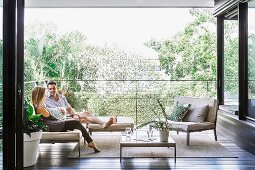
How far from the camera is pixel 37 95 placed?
192 inches

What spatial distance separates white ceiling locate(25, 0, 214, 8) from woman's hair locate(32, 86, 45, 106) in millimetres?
2582

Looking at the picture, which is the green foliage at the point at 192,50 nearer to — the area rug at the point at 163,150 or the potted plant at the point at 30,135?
the area rug at the point at 163,150

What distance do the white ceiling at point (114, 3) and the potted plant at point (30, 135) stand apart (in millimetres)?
3215

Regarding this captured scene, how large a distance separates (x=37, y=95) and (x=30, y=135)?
793mm

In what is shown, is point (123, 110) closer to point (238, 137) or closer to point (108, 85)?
point (108, 85)

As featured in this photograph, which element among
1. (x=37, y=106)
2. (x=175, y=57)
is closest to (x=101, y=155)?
(x=37, y=106)

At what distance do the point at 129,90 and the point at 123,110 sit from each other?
19.6 inches

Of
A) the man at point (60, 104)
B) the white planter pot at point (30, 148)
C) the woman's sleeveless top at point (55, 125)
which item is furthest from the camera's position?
the man at point (60, 104)

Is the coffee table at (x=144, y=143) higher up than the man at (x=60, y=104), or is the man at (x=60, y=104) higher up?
the man at (x=60, y=104)

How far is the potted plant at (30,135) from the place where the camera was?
4199 millimetres

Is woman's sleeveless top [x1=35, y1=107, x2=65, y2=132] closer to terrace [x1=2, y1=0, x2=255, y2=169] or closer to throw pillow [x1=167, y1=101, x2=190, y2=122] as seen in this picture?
terrace [x1=2, y1=0, x2=255, y2=169]

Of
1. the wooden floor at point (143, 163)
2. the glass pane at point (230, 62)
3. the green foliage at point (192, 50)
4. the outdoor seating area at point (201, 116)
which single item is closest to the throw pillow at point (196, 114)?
the outdoor seating area at point (201, 116)

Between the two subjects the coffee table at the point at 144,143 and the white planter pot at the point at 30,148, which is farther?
the coffee table at the point at 144,143

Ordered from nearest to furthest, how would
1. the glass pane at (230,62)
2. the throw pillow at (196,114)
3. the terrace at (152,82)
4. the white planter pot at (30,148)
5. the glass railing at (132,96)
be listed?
1. the white planter pot at (30,148)
2. the terrace at (152,82)
3. the throw pillow at (196,114)
4. the glass pane at (230,62)
5. the glass railing at (132,96)
